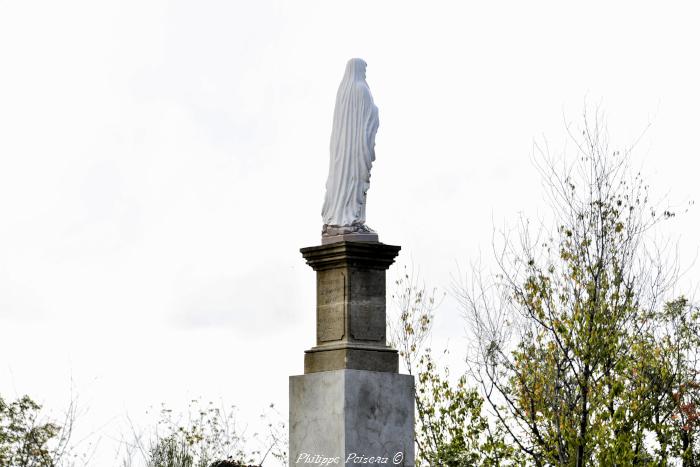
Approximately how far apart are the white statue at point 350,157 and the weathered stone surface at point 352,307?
31 centimetres

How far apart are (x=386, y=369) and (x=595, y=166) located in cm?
683

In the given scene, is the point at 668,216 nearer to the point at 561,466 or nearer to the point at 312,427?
the point at 561,466

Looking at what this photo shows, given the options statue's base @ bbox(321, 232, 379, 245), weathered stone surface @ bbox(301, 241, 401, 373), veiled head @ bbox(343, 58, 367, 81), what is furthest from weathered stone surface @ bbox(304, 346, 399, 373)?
veiled head @ bbox(343, 58, 367, 81)

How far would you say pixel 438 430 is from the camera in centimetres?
2200

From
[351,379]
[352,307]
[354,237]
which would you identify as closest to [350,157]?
[354,237]

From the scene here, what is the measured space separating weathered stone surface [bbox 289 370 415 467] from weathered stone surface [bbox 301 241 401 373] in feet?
0.51

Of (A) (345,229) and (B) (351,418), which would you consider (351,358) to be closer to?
(B) (351,418)

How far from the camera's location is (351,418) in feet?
48.2

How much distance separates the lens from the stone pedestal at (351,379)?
1474 cm

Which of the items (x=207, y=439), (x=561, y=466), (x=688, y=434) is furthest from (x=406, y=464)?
(x=688, y=434)

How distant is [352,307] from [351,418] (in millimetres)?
1108

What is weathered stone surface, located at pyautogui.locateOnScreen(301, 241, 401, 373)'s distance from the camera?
1493cm

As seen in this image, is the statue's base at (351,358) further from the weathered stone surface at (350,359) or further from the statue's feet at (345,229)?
the statue's feet at (345,229)

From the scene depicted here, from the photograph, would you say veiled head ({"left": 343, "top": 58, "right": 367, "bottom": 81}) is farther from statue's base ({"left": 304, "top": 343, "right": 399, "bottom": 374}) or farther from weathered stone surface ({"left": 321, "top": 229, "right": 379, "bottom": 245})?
statue's base ({"left": 304, "top": 343, "right": 399, "bottom": 374})
